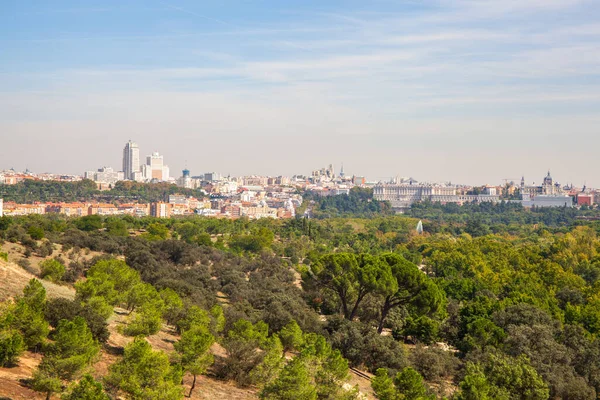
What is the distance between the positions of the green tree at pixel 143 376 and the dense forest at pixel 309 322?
3cm

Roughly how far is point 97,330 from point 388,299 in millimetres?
14481

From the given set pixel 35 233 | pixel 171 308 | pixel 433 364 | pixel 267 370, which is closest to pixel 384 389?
pixel 267 370

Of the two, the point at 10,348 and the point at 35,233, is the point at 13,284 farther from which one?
the point at 35,233

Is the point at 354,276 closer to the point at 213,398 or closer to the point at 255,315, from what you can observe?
the point at 255,315

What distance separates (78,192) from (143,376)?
121m

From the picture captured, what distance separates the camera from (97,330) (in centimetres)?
1933

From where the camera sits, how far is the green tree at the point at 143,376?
1455 cm

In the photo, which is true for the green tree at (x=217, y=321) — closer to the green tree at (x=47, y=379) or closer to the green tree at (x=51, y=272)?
the green tree at (x=51, y=272)

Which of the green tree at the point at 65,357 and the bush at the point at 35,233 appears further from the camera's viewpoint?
the bush at the point at 35,233

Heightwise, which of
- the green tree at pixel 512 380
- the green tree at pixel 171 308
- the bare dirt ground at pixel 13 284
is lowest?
the green tree at pixel 512 380

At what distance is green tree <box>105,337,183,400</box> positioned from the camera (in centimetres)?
1455

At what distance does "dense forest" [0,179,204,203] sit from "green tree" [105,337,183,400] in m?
103

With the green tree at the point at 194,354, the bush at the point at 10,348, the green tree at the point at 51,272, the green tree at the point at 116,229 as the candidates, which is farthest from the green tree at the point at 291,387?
the green tree at the point at 116,229

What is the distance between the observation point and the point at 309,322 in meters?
27.8
